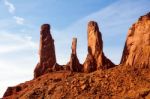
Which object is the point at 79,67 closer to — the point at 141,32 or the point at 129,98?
the point at 141,32

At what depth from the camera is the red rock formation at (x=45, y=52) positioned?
157 meters

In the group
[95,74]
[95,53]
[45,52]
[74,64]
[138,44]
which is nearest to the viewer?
[95,74]

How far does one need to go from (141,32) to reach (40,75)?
24.0m

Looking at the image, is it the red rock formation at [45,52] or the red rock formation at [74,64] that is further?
the red rock formation at [45,52]

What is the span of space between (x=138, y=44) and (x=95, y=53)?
9.97m

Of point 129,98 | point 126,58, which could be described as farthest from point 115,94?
point 126,58

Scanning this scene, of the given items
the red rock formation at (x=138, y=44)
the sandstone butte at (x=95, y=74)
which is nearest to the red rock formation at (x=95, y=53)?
the sandstone butte at (x=95, y=74)

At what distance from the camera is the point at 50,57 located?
159375 millimetres

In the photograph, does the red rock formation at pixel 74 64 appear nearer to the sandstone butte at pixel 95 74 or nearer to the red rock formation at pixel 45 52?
the sandstone butte at pixel 95 74

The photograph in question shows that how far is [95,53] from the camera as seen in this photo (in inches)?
5910

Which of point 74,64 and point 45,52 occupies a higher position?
point 45,52

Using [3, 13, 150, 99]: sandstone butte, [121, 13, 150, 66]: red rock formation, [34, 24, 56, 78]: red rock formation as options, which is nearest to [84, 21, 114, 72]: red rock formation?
[3, 13, 150, 99]: sandstone butte

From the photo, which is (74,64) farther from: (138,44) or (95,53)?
(138,44)

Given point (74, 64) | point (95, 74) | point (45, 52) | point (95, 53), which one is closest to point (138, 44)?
point (95, 53)
